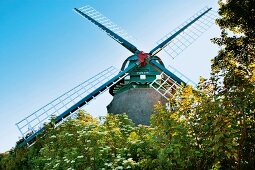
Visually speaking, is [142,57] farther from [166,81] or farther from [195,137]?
[195,137]

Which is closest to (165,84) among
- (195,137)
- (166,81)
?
(166,81)

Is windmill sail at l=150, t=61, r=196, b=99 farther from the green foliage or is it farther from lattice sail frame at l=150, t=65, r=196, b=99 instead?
the green foliage

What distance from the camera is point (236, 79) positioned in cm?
641

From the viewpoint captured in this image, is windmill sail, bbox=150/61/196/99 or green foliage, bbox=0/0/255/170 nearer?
green foliage, bbox=0/0/255/170

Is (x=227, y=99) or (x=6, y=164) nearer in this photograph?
(x=227, y=99)

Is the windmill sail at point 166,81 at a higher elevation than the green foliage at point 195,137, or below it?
higher

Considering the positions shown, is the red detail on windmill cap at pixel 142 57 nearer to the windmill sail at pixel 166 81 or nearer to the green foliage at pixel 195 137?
the windmill sail at pixel 166 81

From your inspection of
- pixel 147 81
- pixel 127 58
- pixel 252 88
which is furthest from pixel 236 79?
pixel 127 58

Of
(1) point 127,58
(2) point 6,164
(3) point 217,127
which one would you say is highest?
(1) point 127,58

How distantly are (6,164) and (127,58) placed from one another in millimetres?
10662

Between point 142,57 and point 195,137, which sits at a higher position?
point 142,57

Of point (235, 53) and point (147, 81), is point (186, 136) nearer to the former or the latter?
point (235, 53)

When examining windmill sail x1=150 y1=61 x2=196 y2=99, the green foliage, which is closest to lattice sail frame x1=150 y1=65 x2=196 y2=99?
windmill sail x1=150 y1=61 x2=196 y2=99

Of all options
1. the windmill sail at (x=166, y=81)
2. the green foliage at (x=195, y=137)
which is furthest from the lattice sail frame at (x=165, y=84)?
the green foliage at (x=195, y=137)
